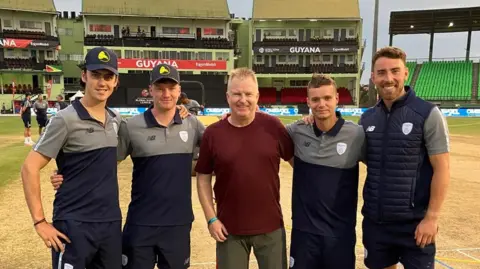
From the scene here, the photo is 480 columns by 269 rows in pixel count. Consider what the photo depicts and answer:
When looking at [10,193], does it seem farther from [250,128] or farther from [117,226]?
[250,128]

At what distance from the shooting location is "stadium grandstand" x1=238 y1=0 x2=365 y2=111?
54625mm

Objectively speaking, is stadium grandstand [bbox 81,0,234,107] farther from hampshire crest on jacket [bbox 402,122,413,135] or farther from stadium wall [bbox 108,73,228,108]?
hampshire crest on jacket [bbox 402,122,413,135]

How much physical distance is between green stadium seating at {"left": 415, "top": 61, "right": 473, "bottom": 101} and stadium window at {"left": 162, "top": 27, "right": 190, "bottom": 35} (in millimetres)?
32163

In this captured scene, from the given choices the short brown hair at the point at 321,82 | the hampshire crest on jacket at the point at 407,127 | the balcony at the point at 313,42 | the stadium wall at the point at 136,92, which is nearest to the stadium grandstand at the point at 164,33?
the balcony at the point at 313,42

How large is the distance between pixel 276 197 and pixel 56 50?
55298 millimetres

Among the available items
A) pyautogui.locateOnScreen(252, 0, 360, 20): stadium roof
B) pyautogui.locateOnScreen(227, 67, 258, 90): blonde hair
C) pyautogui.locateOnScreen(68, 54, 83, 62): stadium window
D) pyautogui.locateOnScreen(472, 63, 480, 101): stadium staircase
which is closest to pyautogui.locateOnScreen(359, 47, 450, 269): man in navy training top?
pyautogui.locateOnScreen(227, 67, 258, 90): blonde hair

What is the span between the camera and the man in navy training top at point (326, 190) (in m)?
3.33

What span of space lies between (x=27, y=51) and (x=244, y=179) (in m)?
55.4

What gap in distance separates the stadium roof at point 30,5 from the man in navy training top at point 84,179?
56.0 meters

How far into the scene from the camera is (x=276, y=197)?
335 centimetres

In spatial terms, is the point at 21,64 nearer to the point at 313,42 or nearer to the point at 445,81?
the point at 313,42

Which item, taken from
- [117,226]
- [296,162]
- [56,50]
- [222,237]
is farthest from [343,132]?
[56,50]

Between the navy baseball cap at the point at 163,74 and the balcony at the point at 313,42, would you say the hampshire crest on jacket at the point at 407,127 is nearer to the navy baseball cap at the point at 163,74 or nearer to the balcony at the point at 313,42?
the navy baseball cap at the point at 163,74

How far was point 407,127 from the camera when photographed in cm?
333
